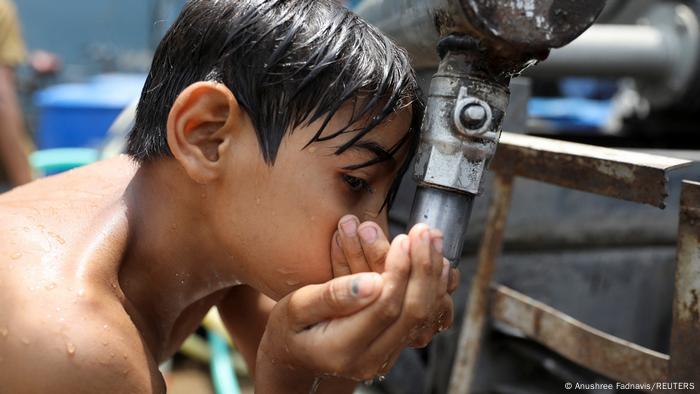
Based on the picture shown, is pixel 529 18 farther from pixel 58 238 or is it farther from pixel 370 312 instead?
pixel 58 238

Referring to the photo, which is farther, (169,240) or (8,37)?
(8,37)

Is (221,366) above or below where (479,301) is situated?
below

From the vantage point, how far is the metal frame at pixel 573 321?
114 centimetres

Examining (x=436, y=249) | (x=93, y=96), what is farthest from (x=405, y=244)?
(x=93, y=96)

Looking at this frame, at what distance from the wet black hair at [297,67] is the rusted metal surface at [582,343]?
0.53 meters

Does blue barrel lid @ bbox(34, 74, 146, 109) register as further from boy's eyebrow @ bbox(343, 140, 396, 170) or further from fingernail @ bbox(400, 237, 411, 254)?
fingernail @ bbox(400, 237, 411, 254)

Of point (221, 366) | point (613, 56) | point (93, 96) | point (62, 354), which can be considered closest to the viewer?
point (62, 354)

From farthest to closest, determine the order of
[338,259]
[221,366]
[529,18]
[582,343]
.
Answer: [221,366]
[582,343]
[338,259]
[529,18]

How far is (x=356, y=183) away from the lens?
1.09 meters

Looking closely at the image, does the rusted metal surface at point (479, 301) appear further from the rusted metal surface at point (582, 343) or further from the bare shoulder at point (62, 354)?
the bare shoulder at point (62, 354)

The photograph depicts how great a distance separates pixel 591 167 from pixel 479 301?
0.55 meters

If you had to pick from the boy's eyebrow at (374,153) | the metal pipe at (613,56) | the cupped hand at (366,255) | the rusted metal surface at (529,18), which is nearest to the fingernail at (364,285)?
the cupped hand at (366,255)

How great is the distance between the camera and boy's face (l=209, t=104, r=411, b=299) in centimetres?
107

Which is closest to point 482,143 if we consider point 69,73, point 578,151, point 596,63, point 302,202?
point 302,202
